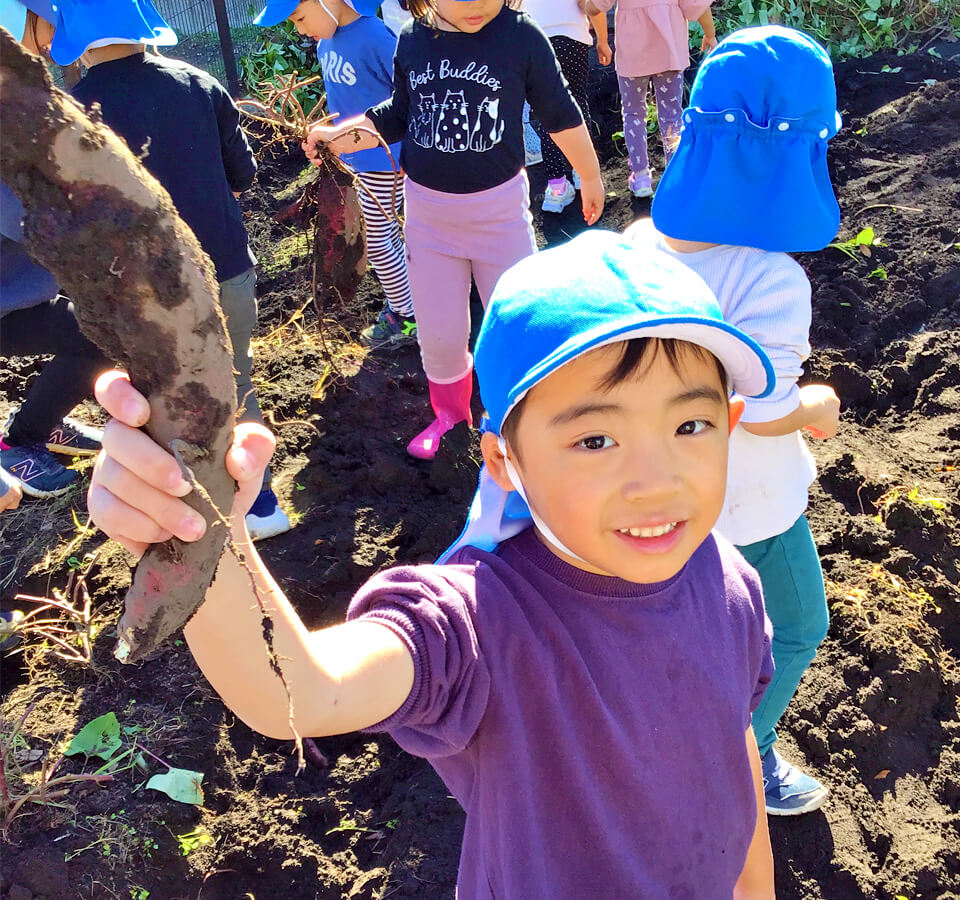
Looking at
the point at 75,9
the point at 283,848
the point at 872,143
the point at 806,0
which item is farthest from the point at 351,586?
the point at 806,0

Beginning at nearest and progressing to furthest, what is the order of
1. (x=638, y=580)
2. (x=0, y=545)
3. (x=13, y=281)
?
(x=638, y=580)
(x=13, y=281)
(x=0, y=545)

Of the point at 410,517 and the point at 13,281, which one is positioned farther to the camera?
the point at 410,517

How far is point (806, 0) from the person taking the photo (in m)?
7.96

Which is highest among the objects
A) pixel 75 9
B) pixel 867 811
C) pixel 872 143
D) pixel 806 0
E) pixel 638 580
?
pixel 75 9

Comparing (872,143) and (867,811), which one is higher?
(872,143)

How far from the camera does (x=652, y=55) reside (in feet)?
17.1

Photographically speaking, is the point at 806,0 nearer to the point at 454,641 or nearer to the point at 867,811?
Result: the point at 867,811

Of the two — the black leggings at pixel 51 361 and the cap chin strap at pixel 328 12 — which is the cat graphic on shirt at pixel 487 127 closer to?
the cap chin strap at pixel 328 12

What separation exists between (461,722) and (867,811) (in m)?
1.96

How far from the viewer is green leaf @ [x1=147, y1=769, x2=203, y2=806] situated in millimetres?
2510

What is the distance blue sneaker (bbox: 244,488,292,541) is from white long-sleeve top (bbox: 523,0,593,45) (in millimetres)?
3490

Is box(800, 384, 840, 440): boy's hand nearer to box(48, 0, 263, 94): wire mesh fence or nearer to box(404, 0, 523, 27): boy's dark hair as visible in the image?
box(404, 0, 523, 27): boy's dark hair

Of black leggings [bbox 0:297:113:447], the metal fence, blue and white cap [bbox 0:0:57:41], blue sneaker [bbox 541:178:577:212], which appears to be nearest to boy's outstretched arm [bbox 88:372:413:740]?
blue and white cap [bbox 0:0:57:41]

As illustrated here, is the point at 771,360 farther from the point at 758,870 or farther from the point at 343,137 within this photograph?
the point at 343,137
